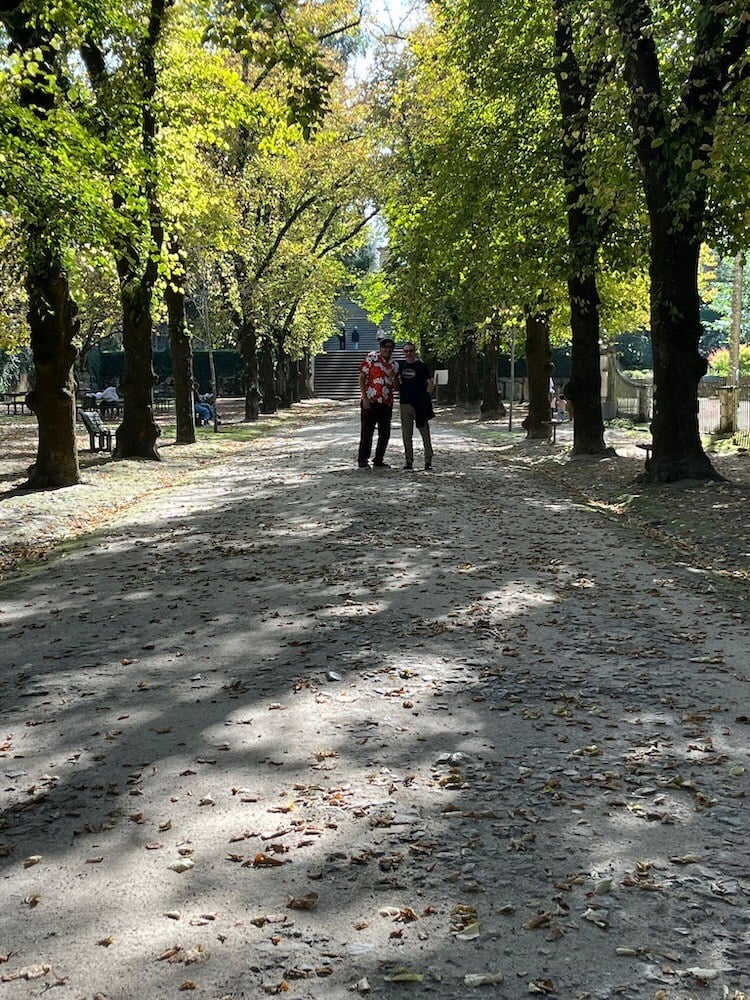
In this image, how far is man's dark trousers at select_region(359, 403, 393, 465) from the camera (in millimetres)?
16516

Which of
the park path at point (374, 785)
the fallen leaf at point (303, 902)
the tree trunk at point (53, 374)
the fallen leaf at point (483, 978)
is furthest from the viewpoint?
the tree trunk at point (53, 374)

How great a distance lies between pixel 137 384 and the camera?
Result: 19.1m

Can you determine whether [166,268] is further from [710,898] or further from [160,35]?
[710,898]

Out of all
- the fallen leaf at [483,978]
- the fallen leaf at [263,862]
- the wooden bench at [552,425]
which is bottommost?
the fallen leaf at [483,978]

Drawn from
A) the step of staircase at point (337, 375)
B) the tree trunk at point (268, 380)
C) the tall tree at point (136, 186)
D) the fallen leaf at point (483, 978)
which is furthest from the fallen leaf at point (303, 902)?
the step of staircase at point (337, 375)

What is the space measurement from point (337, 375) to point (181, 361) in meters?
52.0

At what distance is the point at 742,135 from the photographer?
35.8ft

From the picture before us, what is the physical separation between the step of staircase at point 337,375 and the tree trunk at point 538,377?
142 feet

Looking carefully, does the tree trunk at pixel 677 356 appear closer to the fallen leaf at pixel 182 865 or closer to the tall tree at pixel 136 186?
the tall tree at pixel 136 186

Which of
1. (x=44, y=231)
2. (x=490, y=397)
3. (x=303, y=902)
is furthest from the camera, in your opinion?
(x=490, y=397)

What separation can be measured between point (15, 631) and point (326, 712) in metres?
2.95

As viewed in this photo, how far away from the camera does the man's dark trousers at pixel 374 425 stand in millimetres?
16516

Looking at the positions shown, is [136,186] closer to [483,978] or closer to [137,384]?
[137,384]

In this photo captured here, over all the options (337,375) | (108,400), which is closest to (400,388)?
(108,400)
